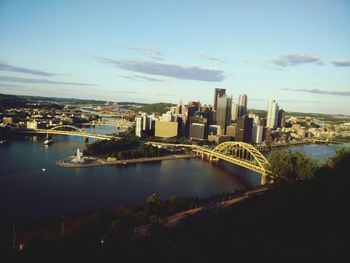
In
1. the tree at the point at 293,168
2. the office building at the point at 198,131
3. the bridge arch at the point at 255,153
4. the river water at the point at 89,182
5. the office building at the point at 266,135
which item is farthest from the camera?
the office building at the point at 266,135

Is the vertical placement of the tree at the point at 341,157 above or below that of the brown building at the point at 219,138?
above

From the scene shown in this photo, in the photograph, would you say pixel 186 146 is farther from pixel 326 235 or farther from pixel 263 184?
pixel 326 235

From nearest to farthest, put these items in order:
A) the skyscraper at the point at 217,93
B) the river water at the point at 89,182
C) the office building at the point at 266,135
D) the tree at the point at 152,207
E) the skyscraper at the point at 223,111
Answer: the tree at the point at 152,207 → the river water at the point at 89,182 → the office building at the point at 266,135 → the skyscraper at the point at 223,111 → the skyscraper at the point at 217,93

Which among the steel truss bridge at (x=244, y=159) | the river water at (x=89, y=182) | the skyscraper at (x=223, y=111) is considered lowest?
the river water at (x=89, y=182)

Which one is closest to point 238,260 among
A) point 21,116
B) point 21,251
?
point 21,251

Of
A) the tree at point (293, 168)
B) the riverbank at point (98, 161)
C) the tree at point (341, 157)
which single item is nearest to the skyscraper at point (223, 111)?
the riverbank at point (98, 161)

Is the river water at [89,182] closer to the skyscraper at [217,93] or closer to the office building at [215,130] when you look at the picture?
the office building at [215,130]

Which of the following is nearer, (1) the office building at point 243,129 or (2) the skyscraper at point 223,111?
(1) the office building at point 243,129

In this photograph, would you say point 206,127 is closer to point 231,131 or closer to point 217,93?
point 231,131
